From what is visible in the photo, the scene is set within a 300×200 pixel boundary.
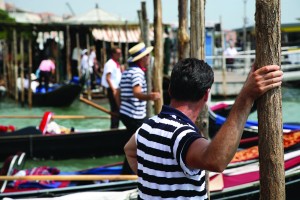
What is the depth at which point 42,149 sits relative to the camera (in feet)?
21.1

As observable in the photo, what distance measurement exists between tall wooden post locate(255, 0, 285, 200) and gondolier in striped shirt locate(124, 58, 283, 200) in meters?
0.09

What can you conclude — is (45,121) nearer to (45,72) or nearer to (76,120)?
(76,120)

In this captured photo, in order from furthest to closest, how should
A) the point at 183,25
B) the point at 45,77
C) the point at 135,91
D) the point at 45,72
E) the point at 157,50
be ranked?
1. the point at 45,77
2. the point at 45,72
3. the point at 157,50
4. the point at 135,91
5. the point at 183,25

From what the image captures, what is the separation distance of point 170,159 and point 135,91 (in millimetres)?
2838

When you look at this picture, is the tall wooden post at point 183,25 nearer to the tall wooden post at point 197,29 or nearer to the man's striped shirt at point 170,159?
the tall wooden post at point 197,29

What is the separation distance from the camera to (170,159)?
1581 mm

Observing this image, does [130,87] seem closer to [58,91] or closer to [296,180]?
[296,180]

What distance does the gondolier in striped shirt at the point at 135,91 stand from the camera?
14.5ft

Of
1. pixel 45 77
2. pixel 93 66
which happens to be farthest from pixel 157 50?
pixel 93 66

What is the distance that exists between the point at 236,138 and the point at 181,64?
1.03 ft

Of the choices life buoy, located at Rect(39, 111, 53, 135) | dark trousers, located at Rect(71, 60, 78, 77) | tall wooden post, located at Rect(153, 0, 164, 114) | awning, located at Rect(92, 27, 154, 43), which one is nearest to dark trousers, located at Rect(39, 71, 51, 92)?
awning, located at Rect(92, 27, 154, 43)

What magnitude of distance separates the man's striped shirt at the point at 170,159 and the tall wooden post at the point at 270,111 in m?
0.24

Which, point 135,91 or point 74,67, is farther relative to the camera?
point 74,67

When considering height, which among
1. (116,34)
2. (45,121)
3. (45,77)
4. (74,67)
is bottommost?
(45,121)
